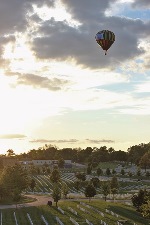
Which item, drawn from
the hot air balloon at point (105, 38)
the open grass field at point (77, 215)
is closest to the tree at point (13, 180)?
the open grass field at point (77, 215)

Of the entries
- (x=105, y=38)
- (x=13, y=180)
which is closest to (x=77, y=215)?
(x=105, y=38)

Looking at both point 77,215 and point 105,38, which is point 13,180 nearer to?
point 77,215

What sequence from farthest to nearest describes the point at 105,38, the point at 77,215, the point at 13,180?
the point at 13,180 < the point at 105,38 < the point at 77,215

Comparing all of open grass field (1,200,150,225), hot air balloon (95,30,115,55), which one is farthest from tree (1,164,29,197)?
hot air balloon (95,30,115,55)

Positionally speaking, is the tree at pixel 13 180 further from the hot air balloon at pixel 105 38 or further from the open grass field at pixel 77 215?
the hot air balloon at pixel 105 38

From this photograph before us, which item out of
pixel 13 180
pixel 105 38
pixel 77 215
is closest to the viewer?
pixel 77 215
